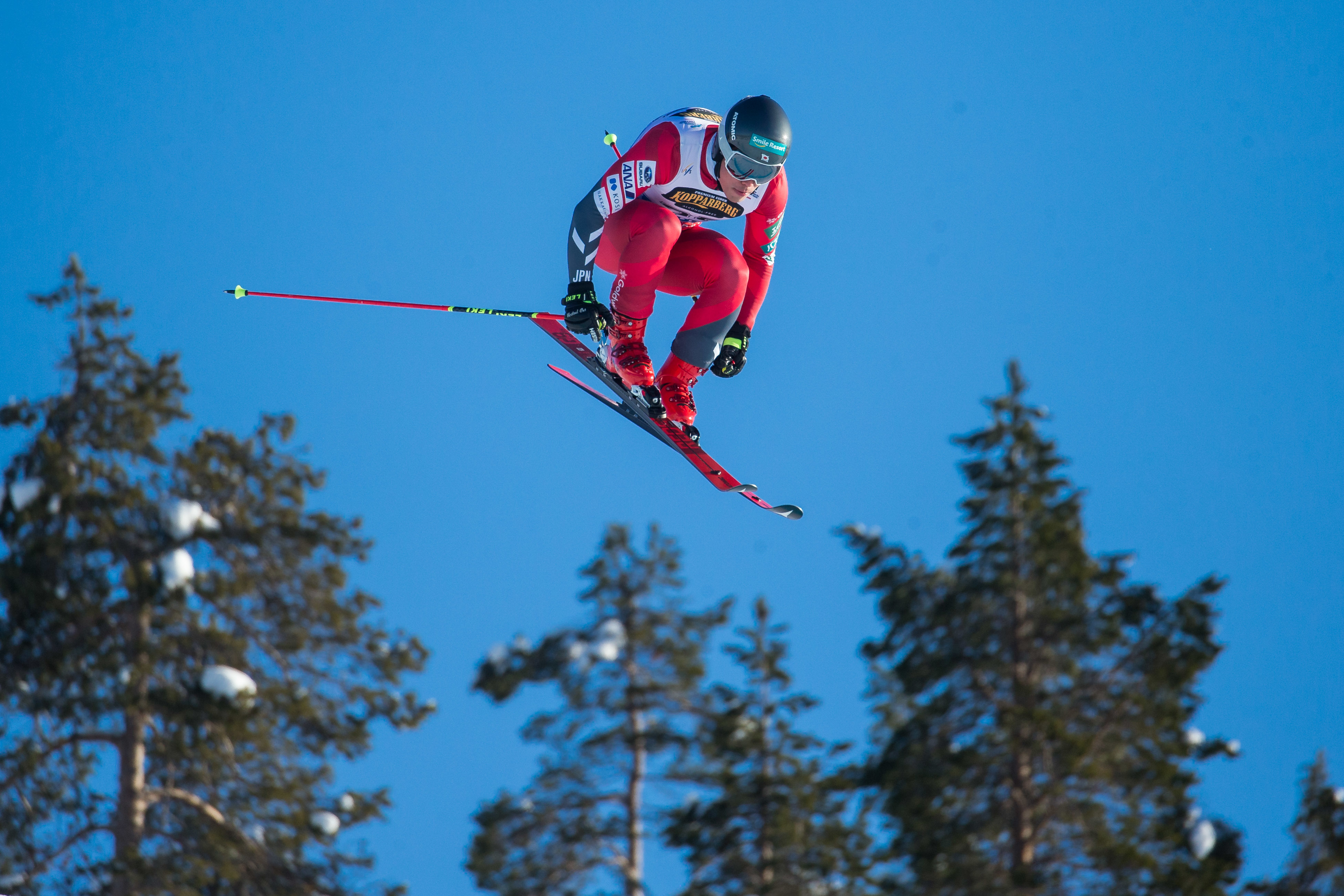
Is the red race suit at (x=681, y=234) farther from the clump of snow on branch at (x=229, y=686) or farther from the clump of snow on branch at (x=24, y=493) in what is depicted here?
the clump of snow on branch at (x=24, y=493)

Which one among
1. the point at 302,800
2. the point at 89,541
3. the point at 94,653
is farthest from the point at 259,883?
the point at 89,541

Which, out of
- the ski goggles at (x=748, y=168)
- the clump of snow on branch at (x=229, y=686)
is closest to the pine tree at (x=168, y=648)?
the clump of snow on branch at (x=229, y=686)

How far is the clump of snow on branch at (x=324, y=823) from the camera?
13.9 meters

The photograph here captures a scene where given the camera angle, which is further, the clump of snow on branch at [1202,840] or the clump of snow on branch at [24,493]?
the clump of snow on branch at [24,493]

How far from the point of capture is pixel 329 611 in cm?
1470

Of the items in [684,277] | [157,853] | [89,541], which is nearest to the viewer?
[684,277]

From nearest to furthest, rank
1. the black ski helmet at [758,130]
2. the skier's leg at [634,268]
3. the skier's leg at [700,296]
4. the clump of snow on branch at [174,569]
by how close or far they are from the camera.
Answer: the black ski helmet at [758,130] < the skier's leg at [634,268] < the skier's leg at [700,296] < the clump of snow on branch at [174,569]

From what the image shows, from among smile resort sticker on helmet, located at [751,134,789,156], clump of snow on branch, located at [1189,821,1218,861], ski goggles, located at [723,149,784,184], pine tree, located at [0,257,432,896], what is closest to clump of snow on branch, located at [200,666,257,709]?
pine tree, located at [0,257,432,896]

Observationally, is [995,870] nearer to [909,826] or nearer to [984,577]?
[909,826]

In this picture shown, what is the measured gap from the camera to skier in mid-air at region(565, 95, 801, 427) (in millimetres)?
8938

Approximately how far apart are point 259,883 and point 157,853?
0.90 metres

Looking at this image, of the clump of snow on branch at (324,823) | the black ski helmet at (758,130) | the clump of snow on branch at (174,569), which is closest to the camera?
the black ski helmet at (758,130)

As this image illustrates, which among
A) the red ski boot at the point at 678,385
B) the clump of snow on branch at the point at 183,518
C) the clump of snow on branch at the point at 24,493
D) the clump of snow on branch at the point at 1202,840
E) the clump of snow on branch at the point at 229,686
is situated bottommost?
the clump of snow on branch at the point at 1202,840

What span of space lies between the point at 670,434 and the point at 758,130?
7.63 feet
